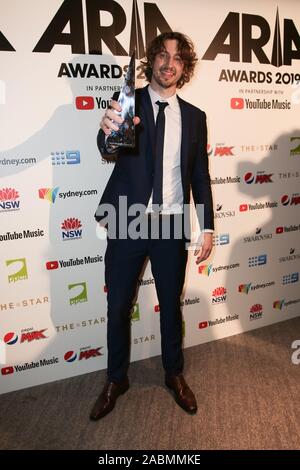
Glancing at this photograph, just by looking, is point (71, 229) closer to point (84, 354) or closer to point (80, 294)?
point (80, 294)

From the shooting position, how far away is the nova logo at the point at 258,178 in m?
2.73

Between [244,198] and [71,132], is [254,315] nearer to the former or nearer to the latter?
[244,198]

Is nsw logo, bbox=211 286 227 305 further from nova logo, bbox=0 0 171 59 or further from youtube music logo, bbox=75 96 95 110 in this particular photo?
nova logo, bbox=0 0 171 59

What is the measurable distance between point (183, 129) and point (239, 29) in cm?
114

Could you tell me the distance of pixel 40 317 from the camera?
7.69 ft

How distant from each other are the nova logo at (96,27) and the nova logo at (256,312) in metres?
2.20

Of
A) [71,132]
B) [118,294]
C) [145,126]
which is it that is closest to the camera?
[145,126]

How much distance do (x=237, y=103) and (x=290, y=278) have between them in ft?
5.34

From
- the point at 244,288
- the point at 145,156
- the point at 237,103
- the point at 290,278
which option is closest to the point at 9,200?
the point at 145,156

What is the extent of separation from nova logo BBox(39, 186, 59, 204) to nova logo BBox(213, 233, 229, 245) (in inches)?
50.4

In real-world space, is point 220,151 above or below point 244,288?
above

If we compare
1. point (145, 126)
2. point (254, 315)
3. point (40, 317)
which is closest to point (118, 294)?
point (40, 317)

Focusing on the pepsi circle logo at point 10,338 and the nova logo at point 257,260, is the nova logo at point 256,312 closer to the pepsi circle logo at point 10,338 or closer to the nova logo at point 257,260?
the nova logo at point 257,260

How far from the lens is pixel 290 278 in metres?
3.14
